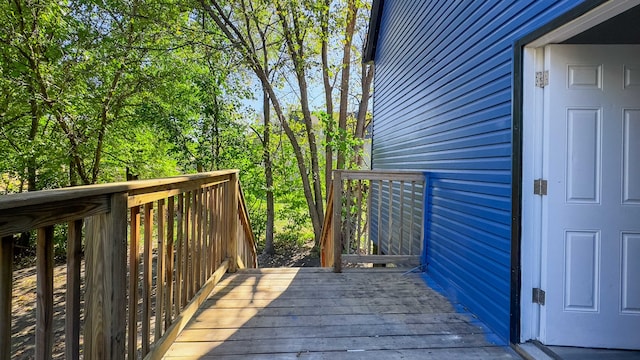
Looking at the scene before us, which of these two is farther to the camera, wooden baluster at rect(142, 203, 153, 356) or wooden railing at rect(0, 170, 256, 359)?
wooden baluster at rect(142, 203, 153, 356)

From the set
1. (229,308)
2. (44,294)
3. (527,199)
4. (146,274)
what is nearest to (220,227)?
(229,308)

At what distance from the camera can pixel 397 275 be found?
3615 millimetres

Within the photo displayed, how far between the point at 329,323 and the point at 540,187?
1.60 m

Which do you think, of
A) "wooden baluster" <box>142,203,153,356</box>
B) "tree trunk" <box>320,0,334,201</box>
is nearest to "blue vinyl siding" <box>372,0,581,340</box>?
"wooden baluster" <box>142,203,153,356</box>

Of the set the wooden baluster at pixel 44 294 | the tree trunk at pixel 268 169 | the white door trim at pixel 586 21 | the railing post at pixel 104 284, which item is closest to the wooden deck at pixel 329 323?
the railing post at pixel 104 284

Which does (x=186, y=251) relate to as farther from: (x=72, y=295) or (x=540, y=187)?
(x=540, y=187)

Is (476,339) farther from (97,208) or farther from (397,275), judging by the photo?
(97,208)

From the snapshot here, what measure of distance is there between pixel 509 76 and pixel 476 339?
1.71m

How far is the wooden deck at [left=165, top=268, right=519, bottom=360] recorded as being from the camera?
2.13 metres

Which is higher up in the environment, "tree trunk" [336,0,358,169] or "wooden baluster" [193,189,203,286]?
"tree trunk" [336,0,358,169]

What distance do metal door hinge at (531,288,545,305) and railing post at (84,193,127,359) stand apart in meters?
2.22

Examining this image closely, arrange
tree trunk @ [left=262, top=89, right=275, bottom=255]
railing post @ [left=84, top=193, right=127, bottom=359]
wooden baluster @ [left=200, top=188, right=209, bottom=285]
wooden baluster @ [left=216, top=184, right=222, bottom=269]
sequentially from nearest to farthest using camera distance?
1. railing post @ [left=84, top=193, right=127, bottom=359]
2. wooden baluster @ [left=200, top=188, right=209, bottom=285]
3. wooden baluster @ [left=216, top=184, right=222, bottom=269]
4. tree trunk @ [left=262, top=89, right=275, bottom=255]

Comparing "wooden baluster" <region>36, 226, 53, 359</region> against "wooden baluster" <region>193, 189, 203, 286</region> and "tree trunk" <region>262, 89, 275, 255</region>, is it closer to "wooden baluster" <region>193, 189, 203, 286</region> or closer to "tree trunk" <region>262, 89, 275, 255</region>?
"wooden baluster" <region>193, 189, 203, 286</region>

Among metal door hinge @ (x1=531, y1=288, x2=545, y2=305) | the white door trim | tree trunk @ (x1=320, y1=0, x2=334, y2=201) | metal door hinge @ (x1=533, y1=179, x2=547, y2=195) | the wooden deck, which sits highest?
tree trunk @ (x1=320, y1=0, x2=334, y2=201)
